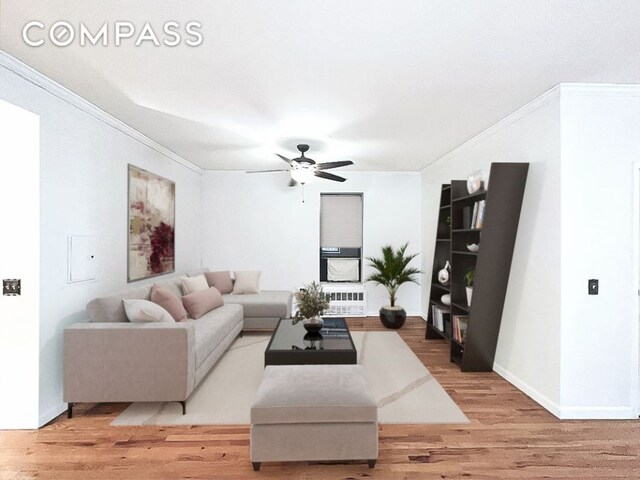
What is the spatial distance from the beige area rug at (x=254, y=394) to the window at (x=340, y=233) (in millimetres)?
2337

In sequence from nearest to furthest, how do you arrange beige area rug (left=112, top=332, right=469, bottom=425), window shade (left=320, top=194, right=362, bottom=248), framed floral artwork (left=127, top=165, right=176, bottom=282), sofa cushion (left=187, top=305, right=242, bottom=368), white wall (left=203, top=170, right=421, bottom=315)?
beige area rug (left=112, top=332, right=469, bottom=425) < sofa cushion (left=187, top=305, right=242, bottom=368) < framed floral artwork (left=127, top=165, right=176, bottom=282) < white wall (left=203, top=170, right=421, bottom=315) < window shade (left=320, top=194, right=362, bottom=248)

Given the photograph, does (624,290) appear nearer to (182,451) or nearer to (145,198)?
(182,451)

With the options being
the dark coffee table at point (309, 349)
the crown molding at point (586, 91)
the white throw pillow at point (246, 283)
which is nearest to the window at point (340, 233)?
the white throw pillow at point (246, 283)

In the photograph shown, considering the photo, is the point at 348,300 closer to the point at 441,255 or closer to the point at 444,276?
the point at 441,255

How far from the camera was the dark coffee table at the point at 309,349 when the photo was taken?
3244 millimetres

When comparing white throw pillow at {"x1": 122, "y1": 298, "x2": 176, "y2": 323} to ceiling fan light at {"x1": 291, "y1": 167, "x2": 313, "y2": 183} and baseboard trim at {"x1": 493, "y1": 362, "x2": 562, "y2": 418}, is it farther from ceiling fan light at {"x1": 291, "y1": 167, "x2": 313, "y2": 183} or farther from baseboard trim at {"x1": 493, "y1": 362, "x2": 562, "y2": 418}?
baseboard trim at {"x1": 493, "y1": 362, "x2": 562, "y2": 418}

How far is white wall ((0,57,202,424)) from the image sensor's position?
111 inches

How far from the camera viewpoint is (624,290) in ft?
9.73

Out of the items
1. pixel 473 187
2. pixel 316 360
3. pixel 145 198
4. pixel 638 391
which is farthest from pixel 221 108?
pixel 638 391

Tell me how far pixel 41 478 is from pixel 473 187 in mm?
4275

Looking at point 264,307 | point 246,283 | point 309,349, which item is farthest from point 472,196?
point 246,283

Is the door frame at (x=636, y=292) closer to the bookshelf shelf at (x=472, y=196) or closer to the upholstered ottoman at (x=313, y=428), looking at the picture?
the bookshelf shelf at (x=472, y=196)

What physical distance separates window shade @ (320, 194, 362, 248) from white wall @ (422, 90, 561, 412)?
10.1 feet

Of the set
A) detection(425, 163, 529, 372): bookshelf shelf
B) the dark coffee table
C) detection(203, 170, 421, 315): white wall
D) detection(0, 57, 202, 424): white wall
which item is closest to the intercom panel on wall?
detection(0, 57, 202, 424): white wall
